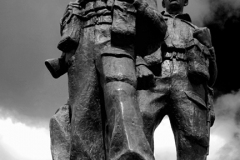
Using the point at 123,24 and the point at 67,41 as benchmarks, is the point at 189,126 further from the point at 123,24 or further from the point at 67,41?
the point at 67,41

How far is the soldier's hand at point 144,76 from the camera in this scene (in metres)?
7.85

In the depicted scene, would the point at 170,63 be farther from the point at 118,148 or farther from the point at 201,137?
the point at 118,148

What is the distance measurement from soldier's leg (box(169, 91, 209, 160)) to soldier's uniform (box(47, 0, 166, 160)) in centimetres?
106

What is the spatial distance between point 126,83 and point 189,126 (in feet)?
5.00

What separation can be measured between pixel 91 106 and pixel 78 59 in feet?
2.18

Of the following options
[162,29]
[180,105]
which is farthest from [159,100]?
[162,29]

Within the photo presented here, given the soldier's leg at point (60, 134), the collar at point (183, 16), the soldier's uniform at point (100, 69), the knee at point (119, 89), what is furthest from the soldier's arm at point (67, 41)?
the collar at point (183, 16)

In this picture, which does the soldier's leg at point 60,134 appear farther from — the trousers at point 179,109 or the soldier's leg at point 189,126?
the soldier's leg at point 189,126

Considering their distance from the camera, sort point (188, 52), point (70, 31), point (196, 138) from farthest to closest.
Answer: point (188, 52) → point (196, 138) → point (70, 31)

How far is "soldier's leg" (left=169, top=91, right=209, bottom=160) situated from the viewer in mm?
8445

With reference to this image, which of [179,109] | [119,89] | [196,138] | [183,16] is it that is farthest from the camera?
[183,16]

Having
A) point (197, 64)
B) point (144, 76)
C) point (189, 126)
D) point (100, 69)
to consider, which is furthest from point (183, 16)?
point (100, 69)

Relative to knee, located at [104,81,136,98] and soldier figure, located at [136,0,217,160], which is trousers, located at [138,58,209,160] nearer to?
soldier figure, located at [136,0,217,160]

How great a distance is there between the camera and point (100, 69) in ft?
25.2
